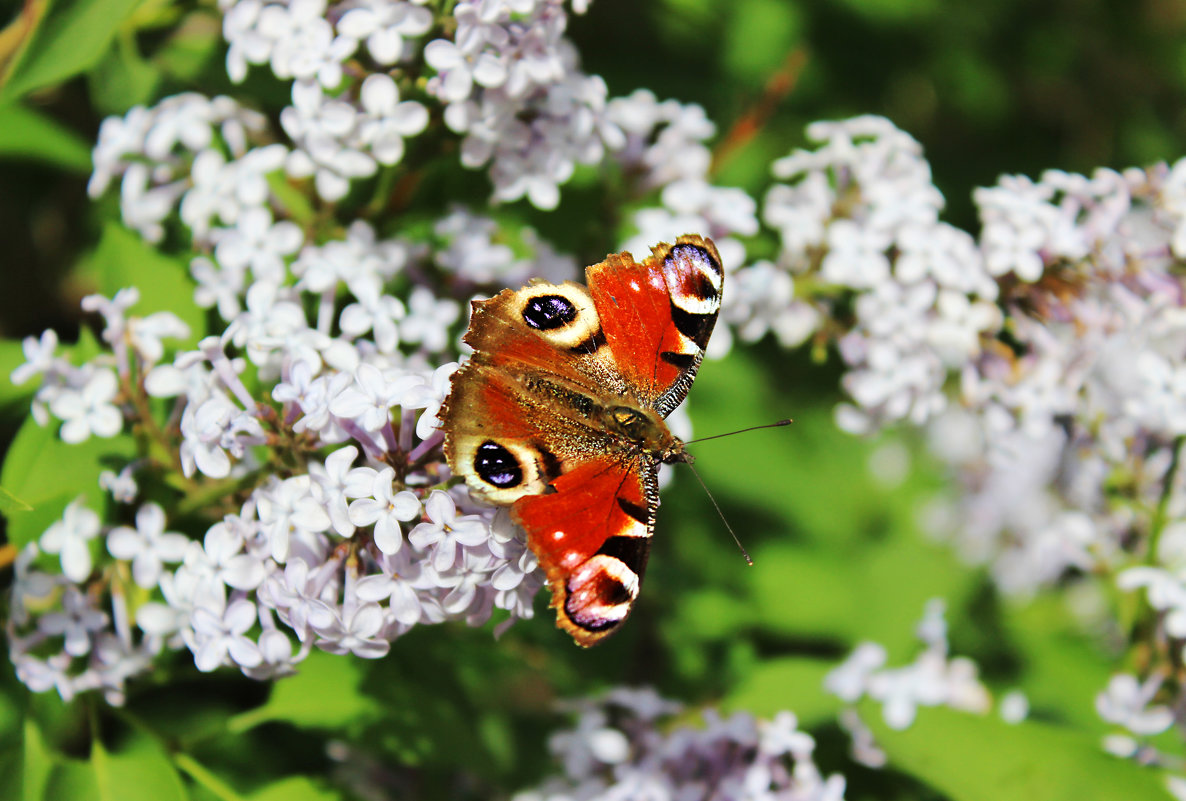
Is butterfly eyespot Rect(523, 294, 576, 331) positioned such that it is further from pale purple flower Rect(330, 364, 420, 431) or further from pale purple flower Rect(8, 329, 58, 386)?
pale purple flower Rect(8, 329, 58, 386)

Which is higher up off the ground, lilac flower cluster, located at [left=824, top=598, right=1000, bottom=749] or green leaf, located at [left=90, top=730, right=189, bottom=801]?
green leaf, located at [left=90, top=730, right=189, bottom=801]

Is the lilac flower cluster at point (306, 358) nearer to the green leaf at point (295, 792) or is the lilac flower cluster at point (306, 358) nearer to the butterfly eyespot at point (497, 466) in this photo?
the butterfly eyespot at point (497, 466)

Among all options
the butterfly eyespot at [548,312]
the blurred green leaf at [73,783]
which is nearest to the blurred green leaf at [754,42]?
the butterfly eyespot at [548,312]

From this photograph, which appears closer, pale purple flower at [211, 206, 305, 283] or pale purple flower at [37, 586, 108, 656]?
pale purple flower at [37, 586, 108, 656]

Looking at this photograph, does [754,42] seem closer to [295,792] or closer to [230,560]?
[230,560]

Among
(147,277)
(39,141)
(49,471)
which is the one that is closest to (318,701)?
(49,471)

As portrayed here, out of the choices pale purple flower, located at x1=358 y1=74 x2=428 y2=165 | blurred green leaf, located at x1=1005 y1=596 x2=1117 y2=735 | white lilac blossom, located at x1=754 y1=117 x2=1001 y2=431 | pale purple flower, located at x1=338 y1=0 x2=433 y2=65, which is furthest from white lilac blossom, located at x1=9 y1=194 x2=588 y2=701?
blurred green leaf, located at x1=1005 y1=596 x2=1117 y2=735
